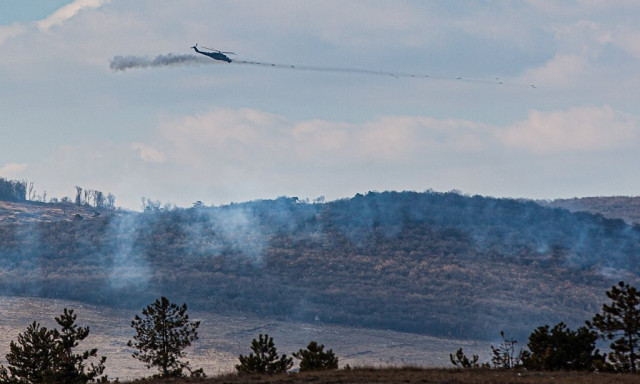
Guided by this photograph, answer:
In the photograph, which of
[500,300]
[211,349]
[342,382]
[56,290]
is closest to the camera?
[342,382]

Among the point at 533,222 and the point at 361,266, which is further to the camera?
the point at 533,222

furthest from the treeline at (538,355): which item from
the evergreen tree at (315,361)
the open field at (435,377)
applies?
the open field at (435,377)

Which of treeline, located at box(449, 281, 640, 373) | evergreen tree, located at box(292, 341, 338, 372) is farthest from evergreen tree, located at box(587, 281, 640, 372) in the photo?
evergreen tree, located at box(292, 341, 338, 372)

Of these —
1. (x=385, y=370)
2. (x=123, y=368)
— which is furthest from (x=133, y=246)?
(x=385, y=370)

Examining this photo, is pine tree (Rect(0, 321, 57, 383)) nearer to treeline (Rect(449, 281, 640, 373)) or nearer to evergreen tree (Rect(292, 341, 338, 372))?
evergreen tree (Rect(292, 341, 338, 372))

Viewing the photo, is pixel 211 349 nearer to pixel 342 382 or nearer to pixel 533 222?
pixel 342 382

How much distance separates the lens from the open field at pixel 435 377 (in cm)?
3359

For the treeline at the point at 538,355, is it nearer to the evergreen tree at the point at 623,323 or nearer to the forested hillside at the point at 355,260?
the evergreen tree at the point at 623,323

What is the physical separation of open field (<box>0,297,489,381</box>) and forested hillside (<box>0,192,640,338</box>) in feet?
23.9

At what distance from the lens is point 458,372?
1462 inches

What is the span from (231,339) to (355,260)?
169 ft

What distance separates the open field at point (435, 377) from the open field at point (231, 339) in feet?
135

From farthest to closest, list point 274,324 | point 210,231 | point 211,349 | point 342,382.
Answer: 1. point 210,231
2. point 274,324
3. point 211,349
4. point 342,382

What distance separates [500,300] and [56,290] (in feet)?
208
